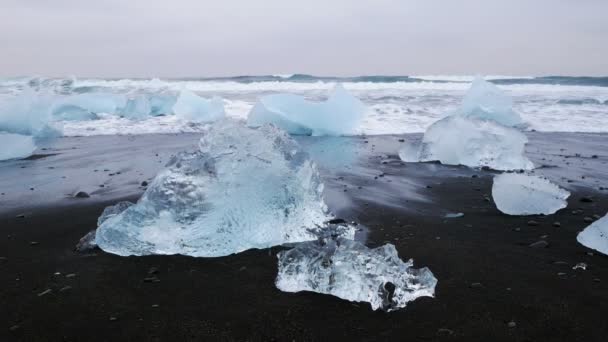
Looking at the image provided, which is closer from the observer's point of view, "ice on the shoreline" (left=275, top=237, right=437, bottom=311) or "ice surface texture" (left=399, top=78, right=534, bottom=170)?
"ice on the shoreline" (left=275, top=237, right=437, bottom=311)

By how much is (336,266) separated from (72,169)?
3989mm

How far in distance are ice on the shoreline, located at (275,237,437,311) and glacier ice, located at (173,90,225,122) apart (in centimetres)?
784

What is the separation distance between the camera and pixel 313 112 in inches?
309

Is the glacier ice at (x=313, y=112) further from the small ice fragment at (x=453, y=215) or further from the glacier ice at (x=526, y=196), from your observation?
the small ice fragment at (x=453, y=215)

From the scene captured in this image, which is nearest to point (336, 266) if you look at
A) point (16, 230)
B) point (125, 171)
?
point (16, 230)

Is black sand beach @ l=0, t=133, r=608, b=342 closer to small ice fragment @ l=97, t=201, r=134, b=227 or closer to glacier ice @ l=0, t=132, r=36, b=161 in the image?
small ice fragment @ l=97, t=201, r=134, b=227

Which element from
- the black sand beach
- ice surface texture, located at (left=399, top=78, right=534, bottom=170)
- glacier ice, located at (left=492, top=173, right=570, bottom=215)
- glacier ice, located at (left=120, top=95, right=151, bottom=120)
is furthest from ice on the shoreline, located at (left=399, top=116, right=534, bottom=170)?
glacier ice, located at (left=120, top=95, right=151, bottom=120)

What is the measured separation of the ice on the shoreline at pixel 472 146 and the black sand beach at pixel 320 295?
1.23 meters

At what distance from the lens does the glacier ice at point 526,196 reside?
331 centimetres

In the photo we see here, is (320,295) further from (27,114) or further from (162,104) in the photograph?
(162,104)

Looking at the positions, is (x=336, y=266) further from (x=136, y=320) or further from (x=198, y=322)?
(x=136, y=320)

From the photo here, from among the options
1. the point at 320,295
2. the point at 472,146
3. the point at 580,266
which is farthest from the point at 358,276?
the point at 472,146

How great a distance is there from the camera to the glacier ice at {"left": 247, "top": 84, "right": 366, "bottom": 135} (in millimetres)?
7773

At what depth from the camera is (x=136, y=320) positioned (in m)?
1.86
